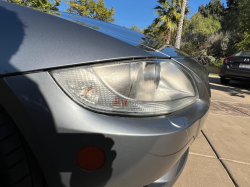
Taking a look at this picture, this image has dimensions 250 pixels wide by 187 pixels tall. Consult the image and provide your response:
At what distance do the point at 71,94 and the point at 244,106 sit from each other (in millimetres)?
4155

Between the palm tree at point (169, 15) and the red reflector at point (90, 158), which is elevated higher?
the palm tree at point (169, 15)

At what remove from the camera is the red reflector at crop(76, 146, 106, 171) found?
2.34 feet

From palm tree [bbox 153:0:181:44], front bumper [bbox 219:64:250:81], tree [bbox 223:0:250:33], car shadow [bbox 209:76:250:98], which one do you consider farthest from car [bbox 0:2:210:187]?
tree [bbox 223:0:250:33]

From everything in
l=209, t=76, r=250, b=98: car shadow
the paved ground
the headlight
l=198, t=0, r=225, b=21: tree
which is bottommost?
the paved ground

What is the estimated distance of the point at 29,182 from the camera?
2.60ft

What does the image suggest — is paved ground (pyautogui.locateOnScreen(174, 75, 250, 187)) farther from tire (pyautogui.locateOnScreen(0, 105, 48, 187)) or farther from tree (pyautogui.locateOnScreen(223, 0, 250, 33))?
tree (pyautogui.locateOnScreen(223, 0, 250, 33))

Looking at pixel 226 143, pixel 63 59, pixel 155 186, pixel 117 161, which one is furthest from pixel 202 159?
pixel 63 59

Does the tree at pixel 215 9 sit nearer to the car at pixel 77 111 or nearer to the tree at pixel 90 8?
the tree at pixel 90 8

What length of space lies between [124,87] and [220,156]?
5.18 feet

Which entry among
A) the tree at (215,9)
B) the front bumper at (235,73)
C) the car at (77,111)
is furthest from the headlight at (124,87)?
the tree at (215,9)

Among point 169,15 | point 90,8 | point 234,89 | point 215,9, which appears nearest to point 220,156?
point 234,89

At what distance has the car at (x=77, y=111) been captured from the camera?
27.7 inches

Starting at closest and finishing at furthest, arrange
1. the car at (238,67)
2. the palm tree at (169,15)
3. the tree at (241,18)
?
the car at (238,67)
the palm tree at (169,15)
the tree at (241,18)

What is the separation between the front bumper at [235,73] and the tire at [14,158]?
20.2 feet
